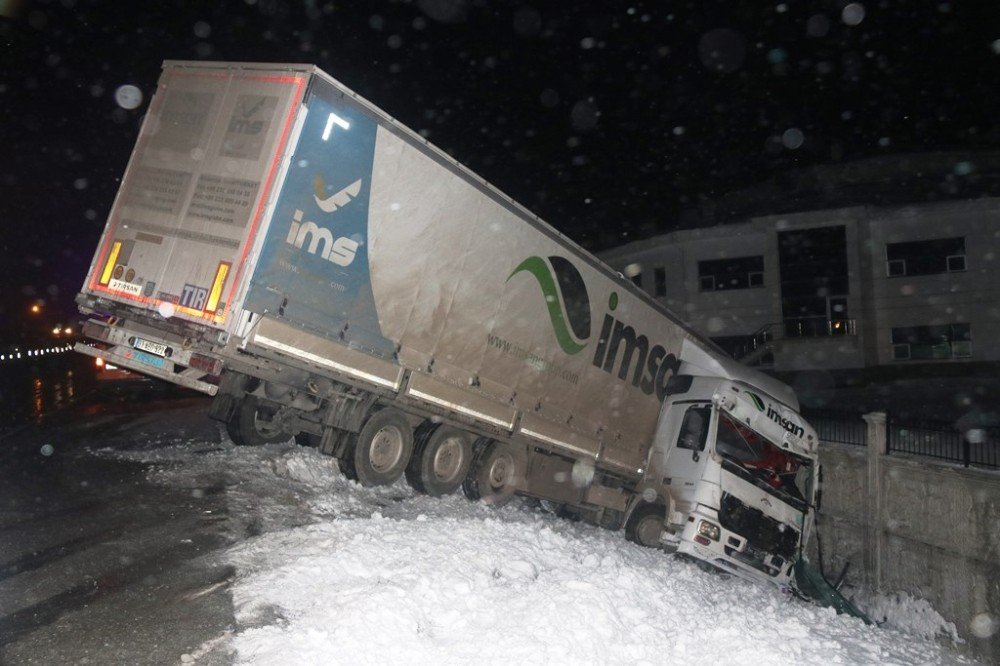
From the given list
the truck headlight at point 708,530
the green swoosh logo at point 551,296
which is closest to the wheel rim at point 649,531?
the truck headlight at point 708,530

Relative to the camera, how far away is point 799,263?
27875mm

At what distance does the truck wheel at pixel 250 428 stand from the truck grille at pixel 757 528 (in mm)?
7042

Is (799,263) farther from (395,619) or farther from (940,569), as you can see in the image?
(395,619)

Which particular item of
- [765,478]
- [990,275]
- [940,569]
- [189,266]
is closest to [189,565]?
[189,266]

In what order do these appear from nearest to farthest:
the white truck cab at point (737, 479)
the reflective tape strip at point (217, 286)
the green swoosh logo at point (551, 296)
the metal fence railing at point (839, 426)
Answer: the reflective tape strip at point (217, 286) → the green swoosh logo at point (551, 296) → the white truck cab at point (737, 479) → the metal fence railing at point (839, 426)

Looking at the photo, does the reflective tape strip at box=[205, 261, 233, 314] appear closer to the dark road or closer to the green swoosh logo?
the dark road

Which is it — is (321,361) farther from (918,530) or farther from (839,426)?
(839,426)

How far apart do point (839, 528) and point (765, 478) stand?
2.96 metres

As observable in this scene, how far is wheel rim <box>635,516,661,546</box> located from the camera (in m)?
12.3

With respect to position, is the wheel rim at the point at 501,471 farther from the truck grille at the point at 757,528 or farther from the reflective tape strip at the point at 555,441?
the truck grille at the point at 757,528

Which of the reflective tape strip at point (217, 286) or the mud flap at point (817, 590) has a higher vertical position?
the reflective tape strip at point (217, 286)

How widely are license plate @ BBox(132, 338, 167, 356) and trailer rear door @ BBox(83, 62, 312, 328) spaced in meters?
0.40

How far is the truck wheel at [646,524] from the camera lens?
482 inches

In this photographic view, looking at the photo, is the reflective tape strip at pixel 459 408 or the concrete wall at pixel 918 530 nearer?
the reflective tape strip at pixel 459 408
